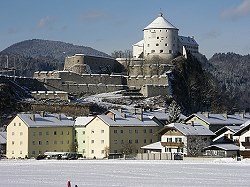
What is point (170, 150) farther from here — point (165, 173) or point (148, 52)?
point (148, 52)

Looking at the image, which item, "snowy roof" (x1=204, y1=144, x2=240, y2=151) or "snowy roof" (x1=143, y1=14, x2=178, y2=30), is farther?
"snowy roof" (x1=143, y1=14, x2=178, y2=30)

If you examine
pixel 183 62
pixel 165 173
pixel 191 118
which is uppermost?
pixel 183 62

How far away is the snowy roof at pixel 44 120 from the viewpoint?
220ft

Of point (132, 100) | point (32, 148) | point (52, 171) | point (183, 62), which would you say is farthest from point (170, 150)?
point (183, 62)

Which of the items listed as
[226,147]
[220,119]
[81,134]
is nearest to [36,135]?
[81,134]

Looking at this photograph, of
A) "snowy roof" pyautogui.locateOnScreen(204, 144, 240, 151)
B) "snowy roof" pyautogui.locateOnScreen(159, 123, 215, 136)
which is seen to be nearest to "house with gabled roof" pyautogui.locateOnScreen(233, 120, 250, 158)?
"snowy roof" pyautogui.locateOnScreen(204, 144, 240, 151)

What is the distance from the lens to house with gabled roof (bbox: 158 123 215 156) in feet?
198

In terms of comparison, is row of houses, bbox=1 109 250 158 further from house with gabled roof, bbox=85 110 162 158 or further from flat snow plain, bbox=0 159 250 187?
flat snow plain, bbox=0 159 250 187

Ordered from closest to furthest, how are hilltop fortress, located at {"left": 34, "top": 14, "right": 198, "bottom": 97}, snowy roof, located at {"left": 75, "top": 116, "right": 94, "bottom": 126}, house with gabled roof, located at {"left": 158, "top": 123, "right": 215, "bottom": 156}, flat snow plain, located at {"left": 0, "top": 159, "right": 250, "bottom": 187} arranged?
1. flat snow plain, located at {"left": 0, "top": 159, "right": 250, "bottom": 187}
2. house with gabled roof, located at {"left": 158, "top": 123, "right": 215, "bottom": 156}
3. snowy roof, located at {"left": 75, "top": 116, "right": 94, "bottom": 126}
4. hilltop fortress, located at {"left": 34, "top": 14, "right": 198, "bottom": 97}

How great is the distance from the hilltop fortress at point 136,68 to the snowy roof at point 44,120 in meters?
32.2

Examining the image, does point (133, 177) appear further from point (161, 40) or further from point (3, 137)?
point (161, 40)

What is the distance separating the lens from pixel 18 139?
67.5m

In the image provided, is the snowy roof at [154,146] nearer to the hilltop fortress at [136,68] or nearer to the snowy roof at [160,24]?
the hilltop fortress at [136,68]

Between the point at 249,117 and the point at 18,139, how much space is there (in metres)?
26.0
